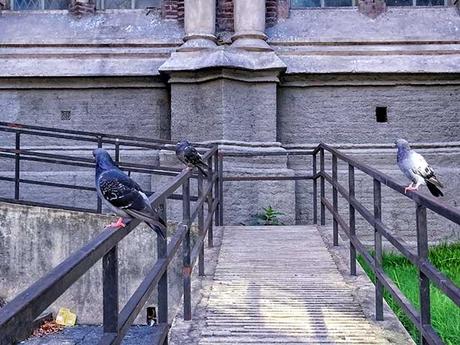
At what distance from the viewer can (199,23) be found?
8.84m

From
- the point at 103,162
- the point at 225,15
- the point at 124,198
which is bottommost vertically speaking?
the point at 124,198

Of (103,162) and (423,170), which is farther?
(423,170)

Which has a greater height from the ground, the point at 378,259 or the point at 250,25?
the point at 250,25

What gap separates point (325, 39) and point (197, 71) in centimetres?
206

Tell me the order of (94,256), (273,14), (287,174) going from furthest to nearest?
1. (273,14)
2. (287,174)
3. (94,256)

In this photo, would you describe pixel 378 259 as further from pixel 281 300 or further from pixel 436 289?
pixel 436 289

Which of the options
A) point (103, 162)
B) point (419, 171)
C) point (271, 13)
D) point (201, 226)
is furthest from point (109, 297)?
point (271, 13)

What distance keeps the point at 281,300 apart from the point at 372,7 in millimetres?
6689

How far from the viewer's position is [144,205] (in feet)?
6.64

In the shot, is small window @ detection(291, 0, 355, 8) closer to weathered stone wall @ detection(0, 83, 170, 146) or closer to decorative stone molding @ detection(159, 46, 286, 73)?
decorative stone molding @ detection(159, 46, 286, 73)

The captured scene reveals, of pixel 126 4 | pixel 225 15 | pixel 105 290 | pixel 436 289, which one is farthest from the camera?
pixel 126 4

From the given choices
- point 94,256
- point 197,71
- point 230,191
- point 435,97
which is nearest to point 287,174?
point 230,191

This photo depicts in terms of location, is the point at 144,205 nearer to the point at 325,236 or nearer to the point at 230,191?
the point at 325,236

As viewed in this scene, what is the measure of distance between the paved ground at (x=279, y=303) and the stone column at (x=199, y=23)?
4013 millimetres
